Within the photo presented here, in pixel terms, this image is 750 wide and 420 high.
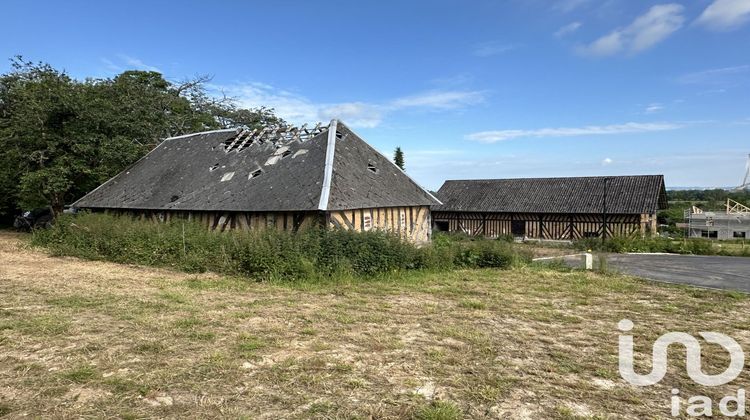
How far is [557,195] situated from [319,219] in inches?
809

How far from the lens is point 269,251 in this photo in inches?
361

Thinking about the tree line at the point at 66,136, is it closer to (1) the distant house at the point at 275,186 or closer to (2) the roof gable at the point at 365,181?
(1) the distant house at the point at 275,186

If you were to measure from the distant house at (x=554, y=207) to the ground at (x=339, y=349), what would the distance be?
18211mm

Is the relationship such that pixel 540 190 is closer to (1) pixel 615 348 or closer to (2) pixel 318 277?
(2) pixel 318 277

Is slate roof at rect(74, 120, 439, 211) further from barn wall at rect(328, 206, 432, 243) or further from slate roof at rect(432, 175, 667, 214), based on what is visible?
slate roof at rect(432, 175, 667, 214)

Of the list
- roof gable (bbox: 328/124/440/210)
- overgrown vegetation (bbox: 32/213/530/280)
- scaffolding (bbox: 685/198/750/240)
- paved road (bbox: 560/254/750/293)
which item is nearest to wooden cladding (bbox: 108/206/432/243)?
roof gable (bbox: 328/124/440/210)

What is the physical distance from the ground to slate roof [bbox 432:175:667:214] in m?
18.5

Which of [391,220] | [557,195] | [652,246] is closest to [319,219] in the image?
[391,220]

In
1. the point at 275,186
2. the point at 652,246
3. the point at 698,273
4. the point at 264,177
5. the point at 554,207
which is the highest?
the point at 264,177

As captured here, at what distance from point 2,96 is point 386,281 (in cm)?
2458

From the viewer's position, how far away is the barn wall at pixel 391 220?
11867 millimetres

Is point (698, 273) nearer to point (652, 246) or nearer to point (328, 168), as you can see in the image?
point (652, 246)

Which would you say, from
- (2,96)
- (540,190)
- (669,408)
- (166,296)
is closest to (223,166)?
(166,296)

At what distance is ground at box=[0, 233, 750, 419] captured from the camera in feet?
11.4
